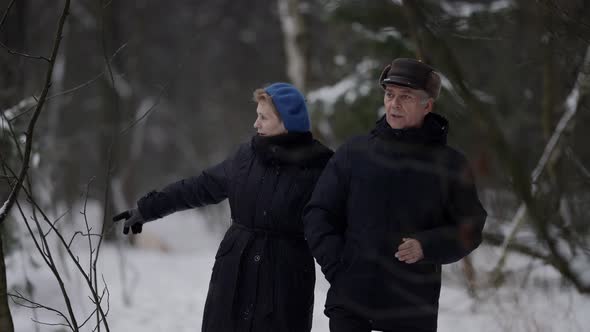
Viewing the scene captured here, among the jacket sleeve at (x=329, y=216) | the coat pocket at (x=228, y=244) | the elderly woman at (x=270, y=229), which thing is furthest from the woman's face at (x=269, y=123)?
the coat pocket at (x=228, y=244)

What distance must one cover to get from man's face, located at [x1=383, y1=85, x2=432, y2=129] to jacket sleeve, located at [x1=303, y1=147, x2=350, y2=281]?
10.8 inches

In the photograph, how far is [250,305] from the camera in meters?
3.30

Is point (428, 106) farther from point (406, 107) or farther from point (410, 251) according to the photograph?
point (410, 251)

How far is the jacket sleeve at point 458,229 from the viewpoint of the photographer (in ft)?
9.39

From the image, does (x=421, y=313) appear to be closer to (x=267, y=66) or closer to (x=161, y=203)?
(x=161, y=203)

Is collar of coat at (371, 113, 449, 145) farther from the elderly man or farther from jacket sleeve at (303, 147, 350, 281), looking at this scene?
jacket sleeve at (303, 147, 350, 281)

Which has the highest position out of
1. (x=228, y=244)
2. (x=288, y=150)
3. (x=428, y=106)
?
(x=288, y=150)

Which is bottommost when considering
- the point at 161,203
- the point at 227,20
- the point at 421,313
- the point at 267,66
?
the point at 421,313

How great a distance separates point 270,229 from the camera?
10.9 ft

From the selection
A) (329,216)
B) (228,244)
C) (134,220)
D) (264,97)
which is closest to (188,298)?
(134,220)

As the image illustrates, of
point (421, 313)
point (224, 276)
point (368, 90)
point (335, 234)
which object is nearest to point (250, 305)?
point (224, 276)

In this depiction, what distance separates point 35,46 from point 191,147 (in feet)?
28.5

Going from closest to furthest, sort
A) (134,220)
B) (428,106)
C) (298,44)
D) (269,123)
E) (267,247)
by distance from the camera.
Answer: (428,106) → (267,247) → (269,123) → (134,220) → (298,44)

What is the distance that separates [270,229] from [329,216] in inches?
16.1
